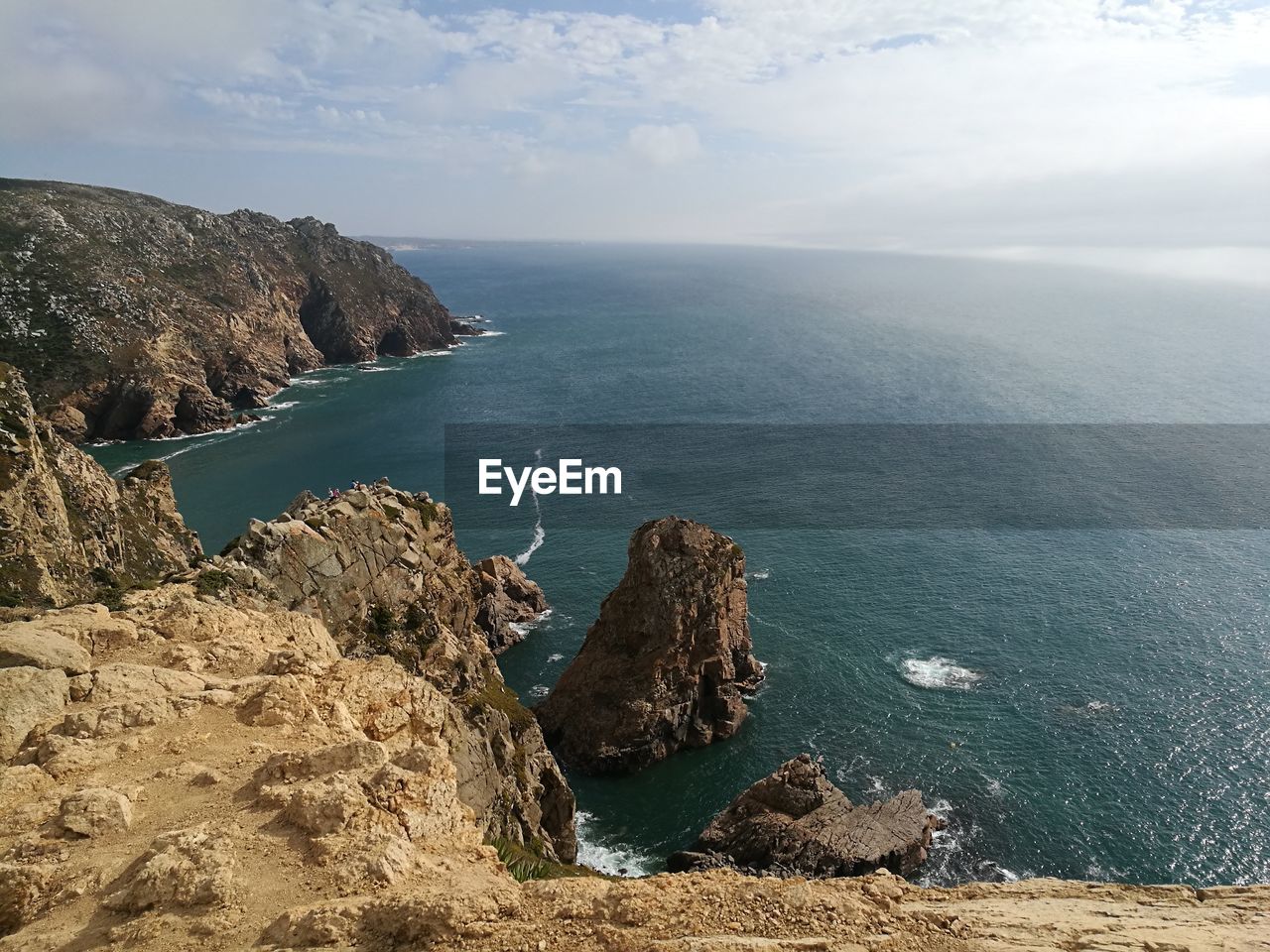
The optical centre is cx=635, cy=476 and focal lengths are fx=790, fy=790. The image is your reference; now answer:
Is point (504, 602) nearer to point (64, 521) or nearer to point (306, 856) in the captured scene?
point (64, 521)


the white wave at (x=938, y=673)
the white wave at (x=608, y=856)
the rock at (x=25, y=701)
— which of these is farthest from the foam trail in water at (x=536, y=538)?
the rock at (x=25, y=701)

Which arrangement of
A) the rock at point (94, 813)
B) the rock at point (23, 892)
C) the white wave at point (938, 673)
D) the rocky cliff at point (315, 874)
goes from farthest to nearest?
the white wave at point (938, 673) < the rock at point (94, 813) < the rock at point (23, 892) < the rocky cliff at point (315, 874)

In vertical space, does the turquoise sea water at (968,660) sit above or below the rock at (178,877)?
below

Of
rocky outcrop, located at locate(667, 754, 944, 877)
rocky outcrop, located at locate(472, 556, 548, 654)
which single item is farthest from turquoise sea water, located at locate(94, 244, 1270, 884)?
rocky outcrop, located at locate(667, 754, 944, 877)

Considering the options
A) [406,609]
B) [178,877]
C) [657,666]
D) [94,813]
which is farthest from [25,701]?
[657,666]

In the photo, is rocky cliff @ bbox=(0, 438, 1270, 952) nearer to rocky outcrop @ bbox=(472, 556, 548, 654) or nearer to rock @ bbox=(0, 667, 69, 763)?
rock @ bbox=(0, 667, 69, 763)

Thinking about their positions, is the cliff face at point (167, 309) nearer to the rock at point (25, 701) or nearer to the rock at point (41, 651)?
the rock at point (41, 651)
